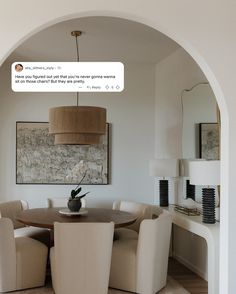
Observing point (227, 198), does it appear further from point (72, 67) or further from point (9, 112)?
point (9, 112)

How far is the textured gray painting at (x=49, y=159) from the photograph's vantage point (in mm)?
5911

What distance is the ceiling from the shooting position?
4.36 meters

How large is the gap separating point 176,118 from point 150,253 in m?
2.17

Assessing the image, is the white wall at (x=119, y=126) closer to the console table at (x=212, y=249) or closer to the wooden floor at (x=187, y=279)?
the wooden floor at (x=187, y=279)

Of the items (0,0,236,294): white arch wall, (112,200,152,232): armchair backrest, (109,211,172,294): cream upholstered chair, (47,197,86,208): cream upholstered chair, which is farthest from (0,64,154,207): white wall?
(0,0,236,294): white arch wall

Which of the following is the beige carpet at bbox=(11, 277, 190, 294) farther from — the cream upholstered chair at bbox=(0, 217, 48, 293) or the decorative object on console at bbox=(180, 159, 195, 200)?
the decorative object on console at bbox=(180, 159, 195, 200)

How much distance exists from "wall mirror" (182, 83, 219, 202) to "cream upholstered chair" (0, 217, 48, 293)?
6.51ft

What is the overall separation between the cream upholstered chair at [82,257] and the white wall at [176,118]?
4.81ft

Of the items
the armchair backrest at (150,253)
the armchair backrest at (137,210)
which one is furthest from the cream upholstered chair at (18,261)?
the armchair backrest at (137,210)

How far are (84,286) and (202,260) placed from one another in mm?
1631

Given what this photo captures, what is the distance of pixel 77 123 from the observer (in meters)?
3.95

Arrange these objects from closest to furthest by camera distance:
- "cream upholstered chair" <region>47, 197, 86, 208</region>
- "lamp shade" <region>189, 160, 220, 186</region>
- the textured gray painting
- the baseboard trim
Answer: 1. "lamp shade" <region>189, 160, 220, 186</region>
2. the baseboard trim
3. "cream upholstered chair" <region>47, 197, 86, 208</region>
4. the textured gray painting

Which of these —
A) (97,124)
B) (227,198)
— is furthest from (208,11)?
(97,124)
